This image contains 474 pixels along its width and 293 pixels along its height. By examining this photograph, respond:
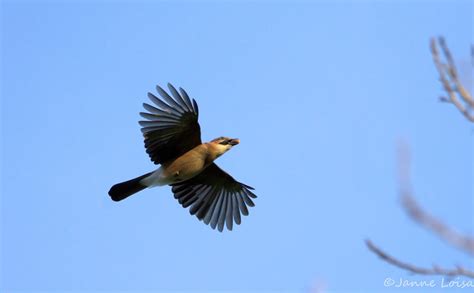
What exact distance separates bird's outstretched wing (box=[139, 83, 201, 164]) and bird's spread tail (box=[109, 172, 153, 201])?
392mm

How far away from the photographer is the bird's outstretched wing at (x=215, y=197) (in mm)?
10109

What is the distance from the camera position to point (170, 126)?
9109mm

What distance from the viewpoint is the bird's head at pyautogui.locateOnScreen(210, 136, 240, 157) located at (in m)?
9.21

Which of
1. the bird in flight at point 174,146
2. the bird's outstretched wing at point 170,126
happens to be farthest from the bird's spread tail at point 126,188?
the bird's outstretched wing at point 170,126

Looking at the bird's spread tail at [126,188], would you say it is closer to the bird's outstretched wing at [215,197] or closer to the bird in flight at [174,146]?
the bird in flight at [174,146]

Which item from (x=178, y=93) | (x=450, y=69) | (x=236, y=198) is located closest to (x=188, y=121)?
(x=178, y=93)

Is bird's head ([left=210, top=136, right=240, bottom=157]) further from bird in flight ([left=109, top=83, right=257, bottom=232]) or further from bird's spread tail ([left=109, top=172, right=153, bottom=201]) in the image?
bird's spread tail ([left=109, top=172, right=153, bottom=201])

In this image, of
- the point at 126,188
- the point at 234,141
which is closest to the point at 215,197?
the point at 234,141

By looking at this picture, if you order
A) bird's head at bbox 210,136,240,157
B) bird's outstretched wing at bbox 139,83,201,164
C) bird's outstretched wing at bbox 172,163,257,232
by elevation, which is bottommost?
bird's outstretched wing at bbox 172,163,257,232

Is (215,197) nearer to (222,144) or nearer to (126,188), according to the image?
(222,144)

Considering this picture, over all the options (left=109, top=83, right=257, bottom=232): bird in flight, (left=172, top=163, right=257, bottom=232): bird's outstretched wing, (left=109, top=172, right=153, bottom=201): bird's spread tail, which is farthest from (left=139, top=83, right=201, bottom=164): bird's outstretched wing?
(left=172, top=163, right=257, bottom=232): bird's outstretched wing

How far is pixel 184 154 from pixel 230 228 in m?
1.65

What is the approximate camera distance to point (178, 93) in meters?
8.97

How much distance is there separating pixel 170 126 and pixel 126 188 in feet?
3.67
